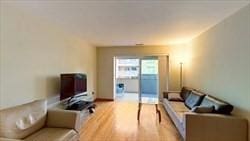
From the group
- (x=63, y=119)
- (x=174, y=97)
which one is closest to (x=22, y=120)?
(x=63, y=119)

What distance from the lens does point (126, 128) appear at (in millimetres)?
4227

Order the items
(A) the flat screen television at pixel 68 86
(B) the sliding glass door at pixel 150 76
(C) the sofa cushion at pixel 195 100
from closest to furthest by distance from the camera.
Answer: (C) the sofa cushion at pixel 195 100, (A) the flat screen television at pixel 68 86, (B) the sliding glass door at pixel 150 76

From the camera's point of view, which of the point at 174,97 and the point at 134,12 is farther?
the point at 174,97

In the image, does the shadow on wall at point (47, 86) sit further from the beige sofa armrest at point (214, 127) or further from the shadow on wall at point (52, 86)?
the beige sofa armrest at point (214, 127)

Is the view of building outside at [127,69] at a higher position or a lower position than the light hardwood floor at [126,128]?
higher

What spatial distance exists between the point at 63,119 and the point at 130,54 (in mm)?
5169

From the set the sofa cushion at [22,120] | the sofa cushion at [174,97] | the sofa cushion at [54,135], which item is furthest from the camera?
the sofa cushion at [174,97]

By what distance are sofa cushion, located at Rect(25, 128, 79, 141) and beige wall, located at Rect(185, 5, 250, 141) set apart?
2.71 m

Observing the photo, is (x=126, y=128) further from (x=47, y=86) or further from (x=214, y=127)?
(x=47, y=86)

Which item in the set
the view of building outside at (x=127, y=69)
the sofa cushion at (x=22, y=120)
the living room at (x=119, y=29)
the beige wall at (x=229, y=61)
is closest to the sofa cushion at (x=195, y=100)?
the living room at (x=119, y=29)

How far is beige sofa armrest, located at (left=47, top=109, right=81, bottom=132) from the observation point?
2881 mm

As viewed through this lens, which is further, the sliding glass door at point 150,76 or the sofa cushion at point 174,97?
the sliding glass door at point 150,76

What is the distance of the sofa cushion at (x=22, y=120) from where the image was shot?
230cm

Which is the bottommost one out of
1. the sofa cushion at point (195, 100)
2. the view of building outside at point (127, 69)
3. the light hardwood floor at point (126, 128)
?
the light hardwood floor at point (126, 128)
